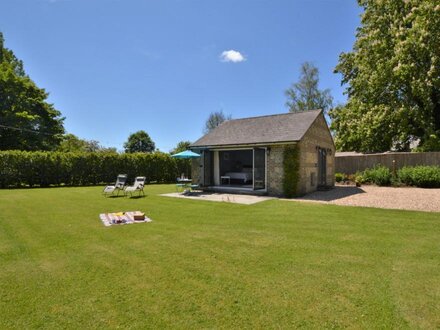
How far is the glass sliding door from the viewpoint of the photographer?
14266 millimetres

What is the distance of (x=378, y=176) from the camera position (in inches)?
674

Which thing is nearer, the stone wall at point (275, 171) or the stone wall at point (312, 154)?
the stone wall at point (275, 171)

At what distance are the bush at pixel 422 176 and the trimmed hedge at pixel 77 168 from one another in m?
17.5

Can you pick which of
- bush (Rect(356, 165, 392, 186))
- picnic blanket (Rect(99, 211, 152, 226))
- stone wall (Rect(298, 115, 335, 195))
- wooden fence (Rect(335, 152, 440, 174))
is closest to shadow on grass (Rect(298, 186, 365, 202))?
stone wall (Rect(298, 115, 335, 195))

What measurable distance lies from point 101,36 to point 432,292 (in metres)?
17.6

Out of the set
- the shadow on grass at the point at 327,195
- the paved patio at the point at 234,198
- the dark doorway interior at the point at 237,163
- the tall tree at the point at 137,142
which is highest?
the tall tree at the point at 137,142

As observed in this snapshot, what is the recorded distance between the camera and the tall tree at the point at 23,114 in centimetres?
2812

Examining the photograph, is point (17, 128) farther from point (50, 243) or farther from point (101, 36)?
point (50, 243)

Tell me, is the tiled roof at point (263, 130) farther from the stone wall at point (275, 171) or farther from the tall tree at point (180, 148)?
the tall tree at point (180, 148)

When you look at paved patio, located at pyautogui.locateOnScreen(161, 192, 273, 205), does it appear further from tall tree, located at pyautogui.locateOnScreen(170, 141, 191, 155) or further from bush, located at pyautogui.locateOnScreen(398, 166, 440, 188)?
tall tree, located at pyautogui.locateOnScreen(170, 141, 191, 155)

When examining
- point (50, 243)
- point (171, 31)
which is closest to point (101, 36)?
point (171, 31)

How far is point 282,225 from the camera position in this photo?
7254mm

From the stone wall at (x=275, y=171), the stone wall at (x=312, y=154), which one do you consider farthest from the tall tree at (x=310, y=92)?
the stone wall at (x=275, y=171)

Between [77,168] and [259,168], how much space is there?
14457 mm
